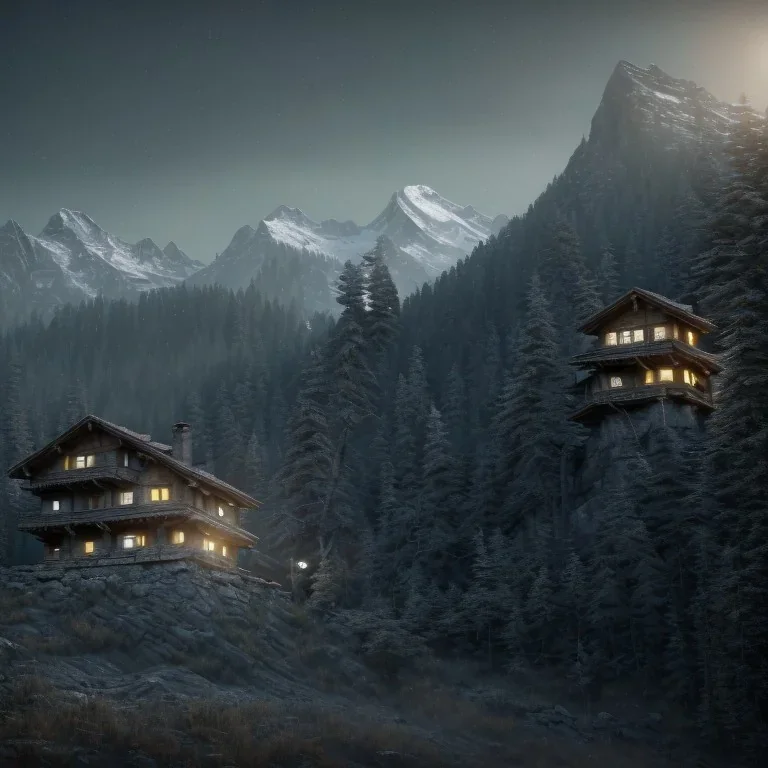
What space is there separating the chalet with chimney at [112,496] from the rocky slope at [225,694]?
15.0 ft

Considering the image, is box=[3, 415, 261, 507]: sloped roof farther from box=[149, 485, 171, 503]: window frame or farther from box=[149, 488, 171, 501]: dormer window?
box=[149, 488, 171, 501]: dormer window

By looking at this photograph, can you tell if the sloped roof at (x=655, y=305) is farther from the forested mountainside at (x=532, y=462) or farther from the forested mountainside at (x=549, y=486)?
the forested mountainside at (x=549, y=486)

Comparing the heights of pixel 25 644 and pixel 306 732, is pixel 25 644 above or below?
above

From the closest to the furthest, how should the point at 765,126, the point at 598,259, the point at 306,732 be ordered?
the point at 306,732 → the point at 765,126 → the point at 598,259

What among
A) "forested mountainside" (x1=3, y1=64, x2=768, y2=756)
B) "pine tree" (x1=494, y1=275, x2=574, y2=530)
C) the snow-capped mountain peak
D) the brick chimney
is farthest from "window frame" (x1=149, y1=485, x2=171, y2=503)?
the snow-capped mountain peak

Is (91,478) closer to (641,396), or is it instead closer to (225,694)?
(225,694)

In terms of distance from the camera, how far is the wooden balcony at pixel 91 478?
5822cm

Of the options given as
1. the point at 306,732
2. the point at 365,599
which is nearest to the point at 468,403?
the point at 365,599

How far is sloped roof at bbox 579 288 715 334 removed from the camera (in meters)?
66.1

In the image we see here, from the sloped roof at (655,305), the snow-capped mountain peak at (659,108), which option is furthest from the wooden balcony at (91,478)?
the snow-capped mountain peak at (659,108)

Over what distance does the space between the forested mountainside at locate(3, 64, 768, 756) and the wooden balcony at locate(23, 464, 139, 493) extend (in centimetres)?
1428

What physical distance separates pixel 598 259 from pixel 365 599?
167 feet

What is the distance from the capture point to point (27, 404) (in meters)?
124

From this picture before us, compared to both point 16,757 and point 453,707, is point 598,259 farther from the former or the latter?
point 16,757
